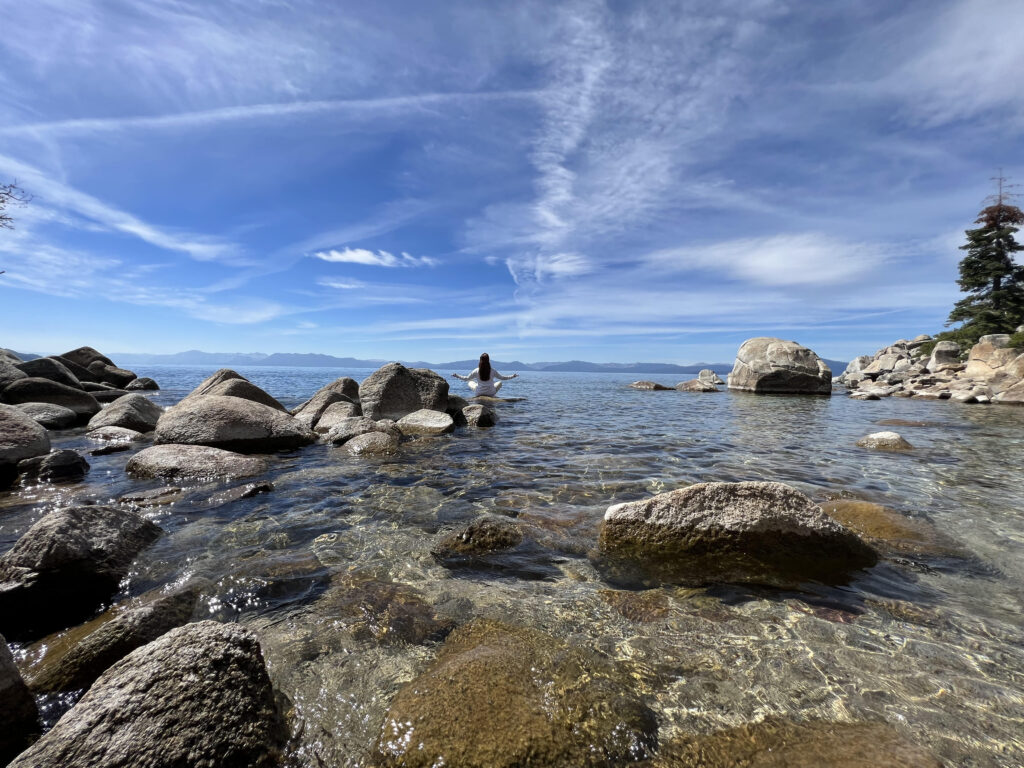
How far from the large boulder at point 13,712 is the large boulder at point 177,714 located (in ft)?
1.79

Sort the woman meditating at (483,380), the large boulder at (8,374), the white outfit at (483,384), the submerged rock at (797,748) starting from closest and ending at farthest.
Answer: the submerged rock at (797,748)
the large boulder at (8,374)
the woman meditating at (483,380)
the white outfit at (483,384)

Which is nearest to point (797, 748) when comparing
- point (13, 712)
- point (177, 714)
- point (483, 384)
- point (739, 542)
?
point (739, 542)

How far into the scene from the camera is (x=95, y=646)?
120 inches

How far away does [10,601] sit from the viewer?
3.54m

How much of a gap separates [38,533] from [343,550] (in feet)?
9.00

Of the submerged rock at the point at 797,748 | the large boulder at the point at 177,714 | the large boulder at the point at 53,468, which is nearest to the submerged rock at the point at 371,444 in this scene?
the large boulder at the point at 53,468

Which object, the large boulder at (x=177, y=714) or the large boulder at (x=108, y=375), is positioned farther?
the large boulder at (x=108, y=375)

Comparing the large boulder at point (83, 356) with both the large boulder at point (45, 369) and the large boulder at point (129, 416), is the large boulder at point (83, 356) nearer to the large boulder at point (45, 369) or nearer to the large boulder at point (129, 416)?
the large boulder at point (45, 369)

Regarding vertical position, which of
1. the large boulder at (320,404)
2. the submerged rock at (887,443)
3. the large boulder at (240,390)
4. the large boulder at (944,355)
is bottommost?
the submerged rock at (887,443)

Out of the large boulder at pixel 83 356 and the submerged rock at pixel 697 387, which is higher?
the large boulder at pixel 83 356

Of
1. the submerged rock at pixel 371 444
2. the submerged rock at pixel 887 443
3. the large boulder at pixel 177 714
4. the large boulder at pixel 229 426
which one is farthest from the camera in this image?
the submerged rock at pixel 887 443

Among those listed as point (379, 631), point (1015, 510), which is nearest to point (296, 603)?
point (379, 631)

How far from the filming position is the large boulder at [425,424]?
1384 cm

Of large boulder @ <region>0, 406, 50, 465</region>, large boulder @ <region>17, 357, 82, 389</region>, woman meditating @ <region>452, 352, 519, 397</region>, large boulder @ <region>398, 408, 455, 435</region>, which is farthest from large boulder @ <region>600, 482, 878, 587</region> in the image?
large boulder @ <region>17, 357, 82, 389</region>
